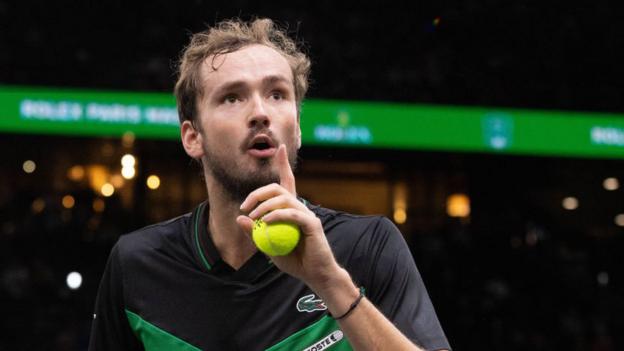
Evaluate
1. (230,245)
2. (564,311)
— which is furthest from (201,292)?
(564,311)

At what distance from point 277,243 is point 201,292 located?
67 centimetres

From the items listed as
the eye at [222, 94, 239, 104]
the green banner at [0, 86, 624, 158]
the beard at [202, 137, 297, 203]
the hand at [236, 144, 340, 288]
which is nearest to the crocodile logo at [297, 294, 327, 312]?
the beard at [202, 137, 297, 203]

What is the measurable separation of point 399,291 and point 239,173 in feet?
1.67

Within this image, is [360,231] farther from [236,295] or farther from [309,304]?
[236,295]

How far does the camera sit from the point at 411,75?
1024 cm

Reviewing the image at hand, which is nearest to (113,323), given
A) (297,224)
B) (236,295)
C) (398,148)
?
(236,295)

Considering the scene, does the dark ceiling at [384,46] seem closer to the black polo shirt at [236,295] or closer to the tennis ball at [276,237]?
the black polo shirt at [236,295]

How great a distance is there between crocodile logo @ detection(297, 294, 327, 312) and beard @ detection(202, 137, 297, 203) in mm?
310

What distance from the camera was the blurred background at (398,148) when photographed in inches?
381

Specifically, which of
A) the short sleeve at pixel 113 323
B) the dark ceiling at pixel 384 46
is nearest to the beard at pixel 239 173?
the short sleeve at pixel 113 323

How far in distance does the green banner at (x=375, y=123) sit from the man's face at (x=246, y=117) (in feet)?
21.2

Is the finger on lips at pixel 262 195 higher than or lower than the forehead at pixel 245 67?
Result: lower

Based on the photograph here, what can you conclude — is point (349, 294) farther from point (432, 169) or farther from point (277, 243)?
point (432, 169)

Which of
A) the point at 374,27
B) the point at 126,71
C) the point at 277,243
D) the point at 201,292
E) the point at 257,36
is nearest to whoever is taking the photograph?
the point at 277,243
